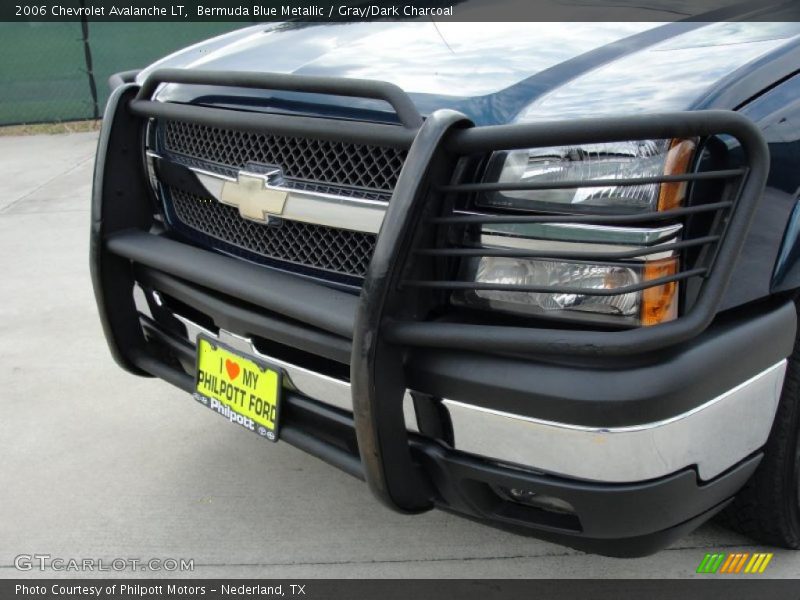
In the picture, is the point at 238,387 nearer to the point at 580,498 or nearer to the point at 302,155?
the point at 302,155

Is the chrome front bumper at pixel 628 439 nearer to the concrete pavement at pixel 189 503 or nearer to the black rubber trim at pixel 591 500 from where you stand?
the black rubber trim at pixel 591 500

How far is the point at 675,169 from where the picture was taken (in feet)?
5.88

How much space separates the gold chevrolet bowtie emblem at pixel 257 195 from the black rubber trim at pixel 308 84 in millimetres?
233

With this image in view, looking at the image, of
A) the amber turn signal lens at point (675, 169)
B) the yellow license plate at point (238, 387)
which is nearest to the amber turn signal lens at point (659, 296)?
the amber turn signal lens at point (675, 169)

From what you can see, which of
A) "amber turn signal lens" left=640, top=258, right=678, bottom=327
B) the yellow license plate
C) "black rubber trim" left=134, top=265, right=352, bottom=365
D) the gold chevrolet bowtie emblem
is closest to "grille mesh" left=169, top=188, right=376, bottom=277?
the gold chevrolet bowtie emblem

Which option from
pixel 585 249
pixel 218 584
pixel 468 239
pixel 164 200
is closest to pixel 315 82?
pixel 468 239

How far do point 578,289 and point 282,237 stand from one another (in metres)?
0.97

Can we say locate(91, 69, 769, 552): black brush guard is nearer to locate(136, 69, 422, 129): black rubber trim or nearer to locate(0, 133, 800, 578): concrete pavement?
locate(136, 69, 422, 129): black rubber trim

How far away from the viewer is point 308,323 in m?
2.13

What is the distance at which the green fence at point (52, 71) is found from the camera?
1063 centimetres

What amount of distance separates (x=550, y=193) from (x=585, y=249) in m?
0.15

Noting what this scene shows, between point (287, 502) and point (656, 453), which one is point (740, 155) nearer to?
point (656, 453)

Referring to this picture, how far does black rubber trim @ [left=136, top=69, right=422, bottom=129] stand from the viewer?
1.97m

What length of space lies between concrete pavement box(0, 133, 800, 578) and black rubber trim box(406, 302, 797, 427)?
36.2 inches
